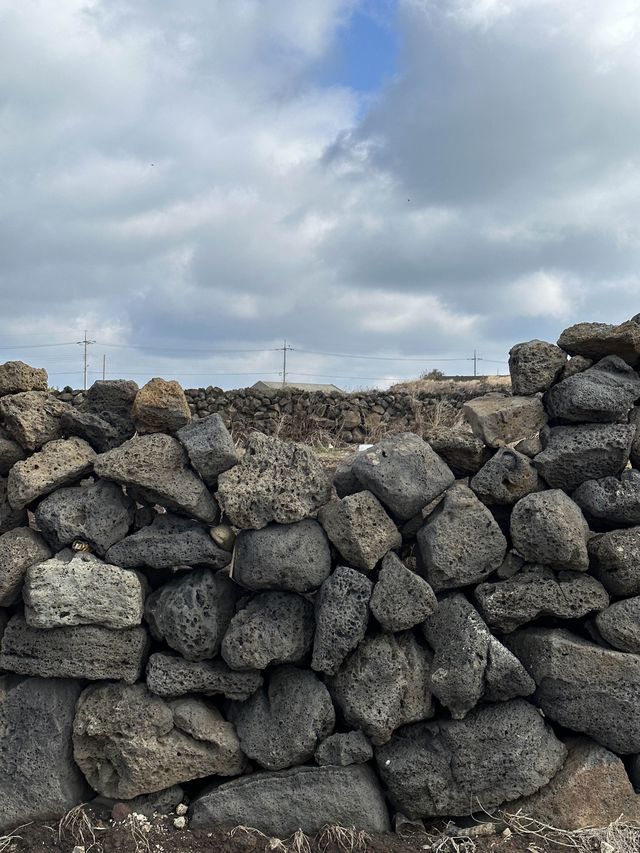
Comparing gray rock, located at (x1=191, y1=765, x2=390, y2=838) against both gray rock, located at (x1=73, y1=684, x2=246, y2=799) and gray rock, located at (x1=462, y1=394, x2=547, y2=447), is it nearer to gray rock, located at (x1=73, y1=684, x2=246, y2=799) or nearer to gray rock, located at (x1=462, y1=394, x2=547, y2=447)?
gray rock, located at (x1=73, y1=684, x2=246, y2=799)

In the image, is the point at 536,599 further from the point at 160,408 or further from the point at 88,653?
the point at 88,653

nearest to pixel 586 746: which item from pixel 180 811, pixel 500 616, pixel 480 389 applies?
pixel 500 616

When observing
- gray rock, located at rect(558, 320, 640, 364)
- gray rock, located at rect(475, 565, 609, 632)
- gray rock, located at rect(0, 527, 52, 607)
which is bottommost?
gray rock, located at rect(475, 565, 609, 632)

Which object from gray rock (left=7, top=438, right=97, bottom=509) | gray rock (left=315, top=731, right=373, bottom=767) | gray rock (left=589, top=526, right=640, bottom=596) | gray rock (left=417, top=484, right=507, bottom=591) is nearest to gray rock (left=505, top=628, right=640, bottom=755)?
gray rock (left=589, top=526, right=640, bottom=596)

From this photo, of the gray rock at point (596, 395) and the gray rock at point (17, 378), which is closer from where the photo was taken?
the gray rock at point (596, 395)

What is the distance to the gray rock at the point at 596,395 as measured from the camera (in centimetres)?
380

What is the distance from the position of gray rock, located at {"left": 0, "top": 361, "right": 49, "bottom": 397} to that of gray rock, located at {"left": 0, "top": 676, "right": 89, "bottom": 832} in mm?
1616

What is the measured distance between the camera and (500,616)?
365cm

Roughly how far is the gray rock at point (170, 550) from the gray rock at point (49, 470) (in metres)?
0.48

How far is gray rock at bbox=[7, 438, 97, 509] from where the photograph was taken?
3.83 metres

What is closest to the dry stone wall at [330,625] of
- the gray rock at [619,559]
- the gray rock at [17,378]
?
the gray rock at [619,559]

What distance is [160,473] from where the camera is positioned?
3799mm

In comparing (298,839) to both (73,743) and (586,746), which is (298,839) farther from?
(586,746)

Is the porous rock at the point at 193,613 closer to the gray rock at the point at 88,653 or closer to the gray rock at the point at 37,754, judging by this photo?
the gray rock at the point at 88,653
